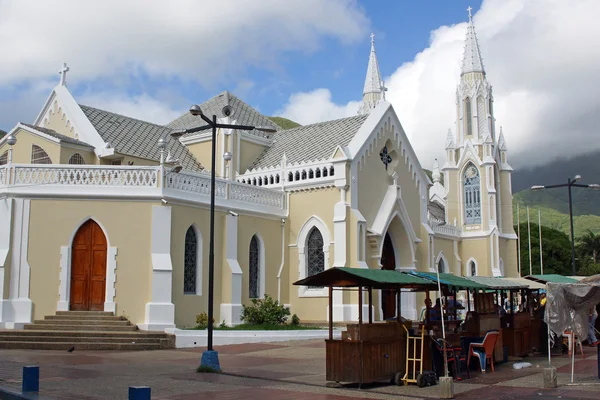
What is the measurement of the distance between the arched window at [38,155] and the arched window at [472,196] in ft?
113

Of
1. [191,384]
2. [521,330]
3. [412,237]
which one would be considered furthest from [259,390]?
[412,237]

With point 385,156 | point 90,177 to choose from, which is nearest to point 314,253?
point 385,156

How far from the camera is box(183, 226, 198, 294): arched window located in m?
24.8

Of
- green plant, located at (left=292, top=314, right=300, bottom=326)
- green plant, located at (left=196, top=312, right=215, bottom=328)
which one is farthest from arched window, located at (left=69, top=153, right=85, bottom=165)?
green plant, located at (left=292, top=314, right=300, bottom=326)

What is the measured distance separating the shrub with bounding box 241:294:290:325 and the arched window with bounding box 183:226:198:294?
94.6 inches

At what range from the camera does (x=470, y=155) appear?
54.3 m

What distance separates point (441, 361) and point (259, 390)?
13.8 feet

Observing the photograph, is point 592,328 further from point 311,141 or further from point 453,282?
point 311,141

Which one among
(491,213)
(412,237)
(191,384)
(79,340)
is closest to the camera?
(191,384)

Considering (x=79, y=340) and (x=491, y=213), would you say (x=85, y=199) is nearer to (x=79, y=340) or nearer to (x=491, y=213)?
(x=79, y=340)

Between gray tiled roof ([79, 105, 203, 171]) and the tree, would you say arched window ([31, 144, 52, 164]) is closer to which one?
gray tiled roof ([79, 105, 203, 171])

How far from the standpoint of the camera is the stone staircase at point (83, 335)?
2095 cm

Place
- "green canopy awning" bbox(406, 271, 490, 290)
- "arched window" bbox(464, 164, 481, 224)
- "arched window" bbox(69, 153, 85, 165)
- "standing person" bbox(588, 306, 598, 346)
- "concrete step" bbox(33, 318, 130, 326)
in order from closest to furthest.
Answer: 1. "green canopy awning" bbox(406, 271, 490, 290)
2. "standing person" bbox(588, 306, 598, 346)
3. "concrete step" bbox(33, 318, 130, 326)
4. "arched window" bbox(69, 153, 85, 165)
5. "arched window" bbox(464, 164, 481, 224)

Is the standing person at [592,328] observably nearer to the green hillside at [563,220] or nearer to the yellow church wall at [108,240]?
the yellow church wall at [108,240]
